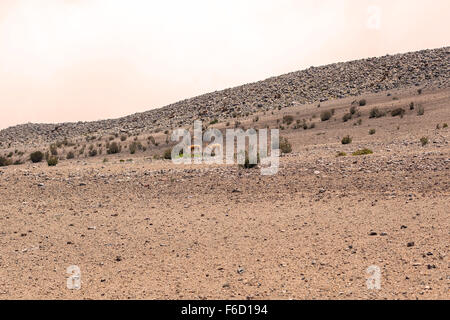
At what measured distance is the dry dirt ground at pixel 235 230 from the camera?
7.66 meters

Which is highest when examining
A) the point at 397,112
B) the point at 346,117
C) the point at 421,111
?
the point at 346,117

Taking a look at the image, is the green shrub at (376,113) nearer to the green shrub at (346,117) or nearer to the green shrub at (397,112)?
the green shrub at (397,112)

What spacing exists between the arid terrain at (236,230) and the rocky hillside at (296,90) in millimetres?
35184

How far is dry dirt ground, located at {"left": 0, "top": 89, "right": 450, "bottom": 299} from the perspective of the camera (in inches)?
301

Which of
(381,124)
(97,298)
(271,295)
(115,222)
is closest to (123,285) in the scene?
(97,298)

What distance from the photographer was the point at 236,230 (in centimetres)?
1072

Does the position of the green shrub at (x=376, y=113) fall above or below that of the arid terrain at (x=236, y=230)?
above

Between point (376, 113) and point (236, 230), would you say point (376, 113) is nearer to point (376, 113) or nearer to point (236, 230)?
point (376, 113)

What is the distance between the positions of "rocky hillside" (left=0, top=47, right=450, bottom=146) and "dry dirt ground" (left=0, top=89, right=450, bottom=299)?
35430 mm

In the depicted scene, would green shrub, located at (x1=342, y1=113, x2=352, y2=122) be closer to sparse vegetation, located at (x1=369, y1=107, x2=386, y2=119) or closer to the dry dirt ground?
sparse vegetation, located at (x1=369, y1=107, x2=386, y2=119)

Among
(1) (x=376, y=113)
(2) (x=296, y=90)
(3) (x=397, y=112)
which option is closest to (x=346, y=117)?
(1) (x=376, y=113)

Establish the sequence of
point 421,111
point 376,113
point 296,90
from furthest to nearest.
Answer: point 296,90, point 376,113, point 421,111

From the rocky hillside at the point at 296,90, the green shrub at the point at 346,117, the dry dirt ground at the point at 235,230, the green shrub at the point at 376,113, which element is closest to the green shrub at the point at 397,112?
the green shrub at the point at 376,113

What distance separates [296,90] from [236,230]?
5294cm
